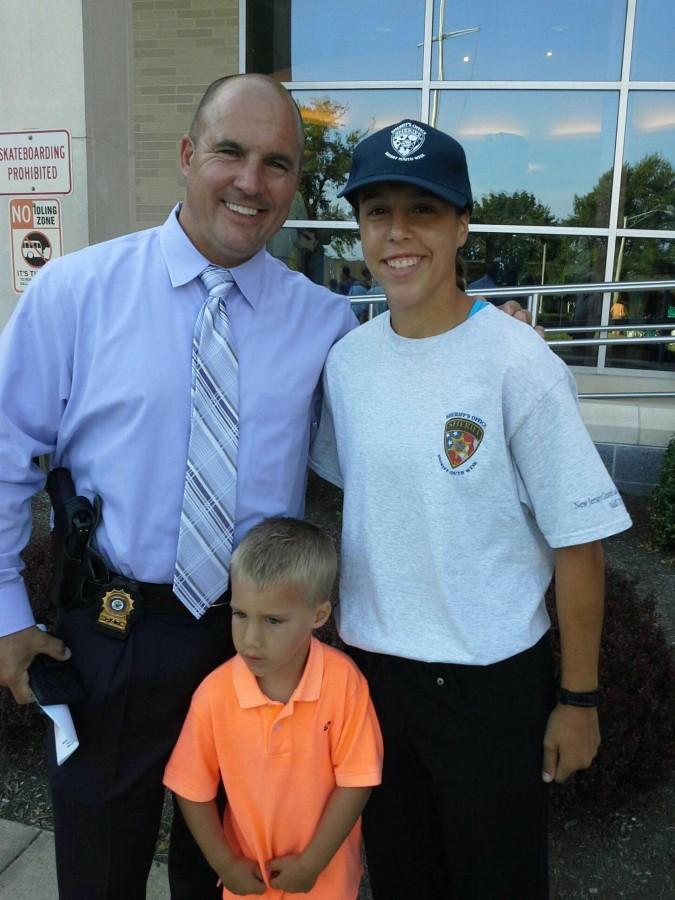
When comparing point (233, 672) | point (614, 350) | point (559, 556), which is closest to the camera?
point (559, 556)

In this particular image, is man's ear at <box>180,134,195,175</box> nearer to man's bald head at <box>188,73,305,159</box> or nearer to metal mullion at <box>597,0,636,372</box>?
man's bald head at <box>188,73,305,159</box>

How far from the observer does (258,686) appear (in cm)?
190

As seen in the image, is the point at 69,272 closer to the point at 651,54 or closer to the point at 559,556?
the point at 559,556

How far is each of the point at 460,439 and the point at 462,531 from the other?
0.69 feet

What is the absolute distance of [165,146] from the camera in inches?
340

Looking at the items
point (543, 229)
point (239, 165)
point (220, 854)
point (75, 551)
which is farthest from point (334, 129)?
point (220, 854)

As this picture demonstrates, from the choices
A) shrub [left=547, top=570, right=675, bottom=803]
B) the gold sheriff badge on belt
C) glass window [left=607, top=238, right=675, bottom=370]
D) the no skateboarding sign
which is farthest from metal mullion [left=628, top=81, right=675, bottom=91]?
the gold sheriff badge on belt

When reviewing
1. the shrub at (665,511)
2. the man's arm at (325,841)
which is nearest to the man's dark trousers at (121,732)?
the man's arm at (325,841)

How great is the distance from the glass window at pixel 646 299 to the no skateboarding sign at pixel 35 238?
20.7ft

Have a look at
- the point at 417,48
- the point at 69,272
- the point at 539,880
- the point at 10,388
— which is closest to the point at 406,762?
the point at 539,880

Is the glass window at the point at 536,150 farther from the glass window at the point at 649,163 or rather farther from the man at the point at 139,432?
the man at the point at 139,432

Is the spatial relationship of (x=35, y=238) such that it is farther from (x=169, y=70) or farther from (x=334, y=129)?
(x=334, y=129)

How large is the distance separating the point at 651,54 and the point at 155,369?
850cm

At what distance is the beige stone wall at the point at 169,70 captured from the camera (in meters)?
8.45
